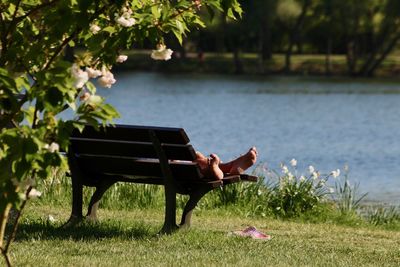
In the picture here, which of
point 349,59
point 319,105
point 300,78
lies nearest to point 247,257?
point 319,105

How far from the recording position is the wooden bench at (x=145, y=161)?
8.91m

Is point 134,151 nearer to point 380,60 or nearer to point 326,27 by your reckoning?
point 380,60

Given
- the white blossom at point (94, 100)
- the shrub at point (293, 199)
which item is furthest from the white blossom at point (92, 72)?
the shrub at point (293, 199)

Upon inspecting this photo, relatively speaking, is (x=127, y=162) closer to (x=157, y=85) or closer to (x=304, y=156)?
(x=304, y=156)

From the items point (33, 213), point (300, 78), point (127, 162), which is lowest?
point (300, 78)

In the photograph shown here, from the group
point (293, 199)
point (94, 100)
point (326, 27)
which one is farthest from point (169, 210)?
point (326, 27)

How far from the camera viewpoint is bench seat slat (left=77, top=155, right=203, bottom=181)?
911 centimetres

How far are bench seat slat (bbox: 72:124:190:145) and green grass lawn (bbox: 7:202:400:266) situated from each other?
801 millimetres

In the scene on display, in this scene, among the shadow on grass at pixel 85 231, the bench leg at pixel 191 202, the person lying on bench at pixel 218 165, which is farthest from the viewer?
the bench leg at pixel 191 202

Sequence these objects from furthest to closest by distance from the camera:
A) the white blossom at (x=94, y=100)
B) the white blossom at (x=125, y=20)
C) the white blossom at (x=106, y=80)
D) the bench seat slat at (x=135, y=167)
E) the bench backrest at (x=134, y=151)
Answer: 1. the bench seat slat at (x=135, y=167)
2. the bench backrest at (x=134, y=151)
3. the white blossom at (x=106, y=80)
4. the white blossom at (x=125, y=20)
5. the white blossom at (x=94, y=100)

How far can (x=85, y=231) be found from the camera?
9062mm

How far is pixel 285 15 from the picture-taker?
7931cm

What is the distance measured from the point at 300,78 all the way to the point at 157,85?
1198cm

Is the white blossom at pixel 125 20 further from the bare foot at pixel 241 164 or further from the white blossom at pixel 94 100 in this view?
the bare foot at pixel 241 164
